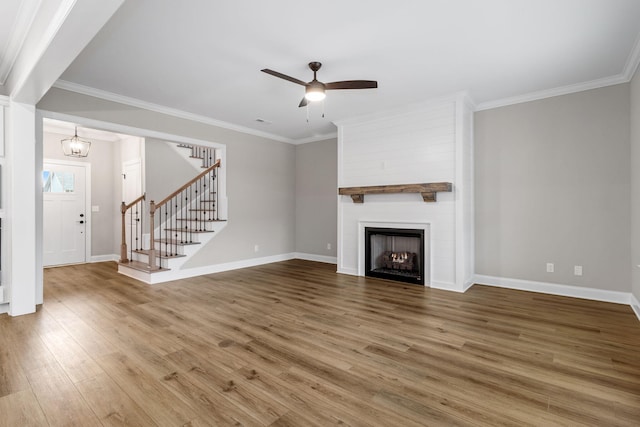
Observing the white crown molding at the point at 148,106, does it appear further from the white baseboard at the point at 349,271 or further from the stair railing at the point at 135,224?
the white baseboard at the point at 349,271

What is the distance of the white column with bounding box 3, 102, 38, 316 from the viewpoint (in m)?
3.52

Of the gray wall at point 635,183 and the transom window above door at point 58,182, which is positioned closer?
the gray wall at point 635,183

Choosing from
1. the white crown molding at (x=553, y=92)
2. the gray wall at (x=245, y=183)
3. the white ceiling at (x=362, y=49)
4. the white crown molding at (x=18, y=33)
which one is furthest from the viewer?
the gray wall at (x=245, y=183)

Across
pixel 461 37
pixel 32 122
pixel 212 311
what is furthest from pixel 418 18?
pixel 32 122

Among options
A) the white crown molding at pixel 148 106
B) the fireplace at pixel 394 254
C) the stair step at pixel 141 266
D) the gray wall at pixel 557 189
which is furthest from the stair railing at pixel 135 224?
the gray wall at pixel 557 189

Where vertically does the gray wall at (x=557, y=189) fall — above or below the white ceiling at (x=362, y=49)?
below

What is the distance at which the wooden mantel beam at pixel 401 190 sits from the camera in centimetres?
456

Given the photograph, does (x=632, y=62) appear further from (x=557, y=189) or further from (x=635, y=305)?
(x=635, y=305)

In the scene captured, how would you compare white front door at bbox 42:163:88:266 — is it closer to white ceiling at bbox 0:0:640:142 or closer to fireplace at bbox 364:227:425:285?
white ceiling at bbox 0:0:640:142

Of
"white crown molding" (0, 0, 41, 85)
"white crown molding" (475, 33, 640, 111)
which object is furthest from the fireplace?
"white crown molding" (0, 0, 41, 85)

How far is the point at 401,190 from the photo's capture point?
16.1ft

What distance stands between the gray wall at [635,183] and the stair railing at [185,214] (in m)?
6.05

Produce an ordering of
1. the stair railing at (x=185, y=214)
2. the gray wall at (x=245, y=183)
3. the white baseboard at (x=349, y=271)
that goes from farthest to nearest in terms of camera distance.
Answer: the stair railing at (x=185, y=214) < the white baseboard at (x=349, y=271) < the gray wall at (x=245, y=183)

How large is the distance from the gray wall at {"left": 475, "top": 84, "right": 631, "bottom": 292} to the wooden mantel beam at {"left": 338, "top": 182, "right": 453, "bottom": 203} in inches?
32.3
